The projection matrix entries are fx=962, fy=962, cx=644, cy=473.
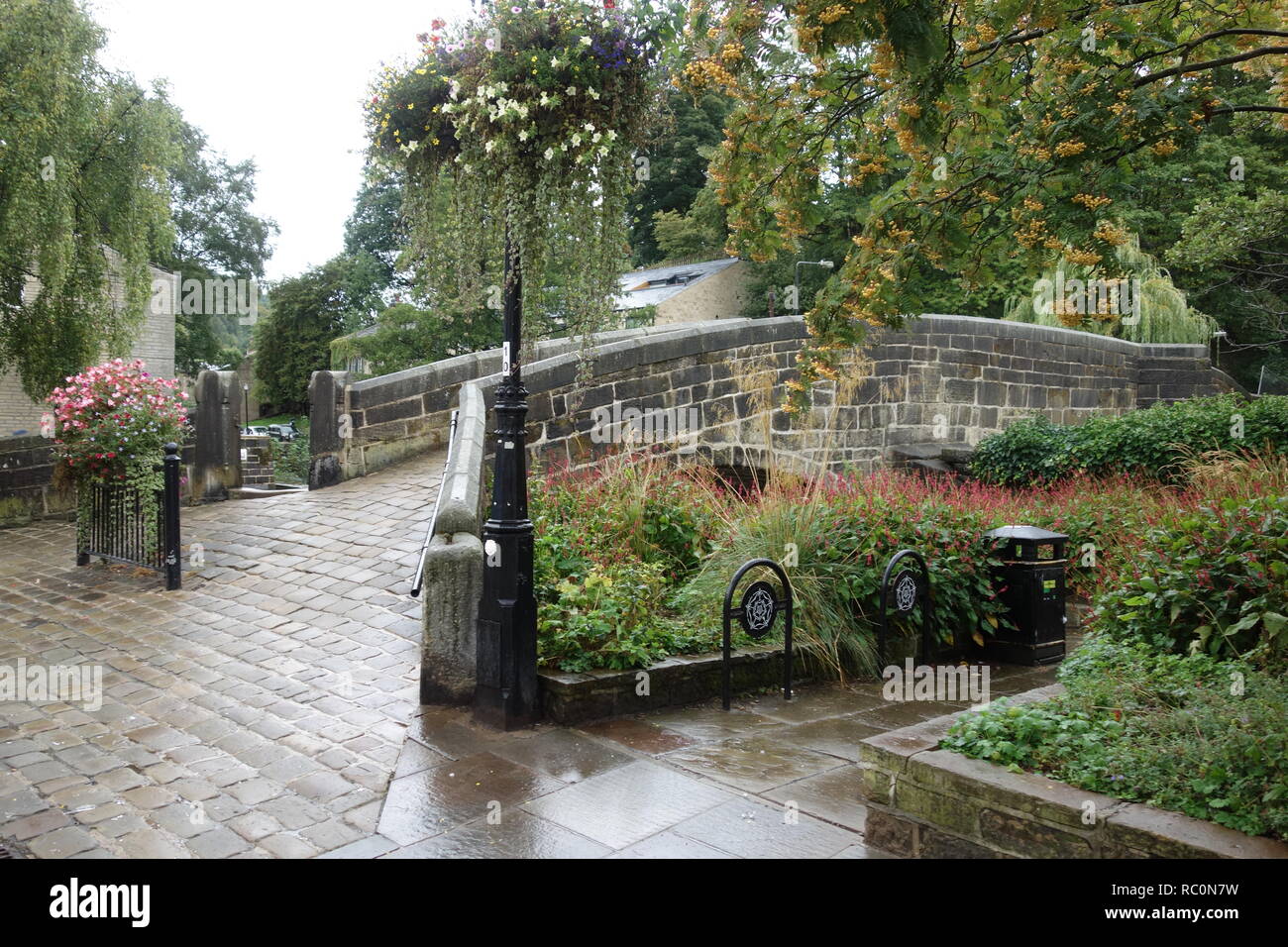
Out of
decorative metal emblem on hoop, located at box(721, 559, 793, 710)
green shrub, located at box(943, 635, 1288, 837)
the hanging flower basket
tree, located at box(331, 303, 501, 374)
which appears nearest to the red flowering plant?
the hanging flower basket

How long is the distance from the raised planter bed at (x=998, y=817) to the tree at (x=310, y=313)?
98.8ft

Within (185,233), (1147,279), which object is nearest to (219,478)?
(1147,279)

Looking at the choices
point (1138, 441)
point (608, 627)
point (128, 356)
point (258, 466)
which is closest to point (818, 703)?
point (608, 627)

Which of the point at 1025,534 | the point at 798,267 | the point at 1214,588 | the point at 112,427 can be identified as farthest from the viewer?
the point at 798,267

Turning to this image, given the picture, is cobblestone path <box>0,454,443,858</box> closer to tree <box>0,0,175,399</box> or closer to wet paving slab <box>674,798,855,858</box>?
wet paving slab <box>674,798,855,858</box>

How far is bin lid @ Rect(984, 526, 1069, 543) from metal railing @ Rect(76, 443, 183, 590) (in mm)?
6542

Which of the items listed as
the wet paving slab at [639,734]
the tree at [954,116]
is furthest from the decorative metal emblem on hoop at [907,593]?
the wet paving slab at [639,734]

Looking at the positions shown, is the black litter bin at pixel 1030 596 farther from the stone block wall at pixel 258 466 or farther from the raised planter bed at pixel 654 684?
the stone block wall at pixel 258 466

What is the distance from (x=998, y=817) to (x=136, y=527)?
25.3ft

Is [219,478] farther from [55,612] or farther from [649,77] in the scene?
[649,77]

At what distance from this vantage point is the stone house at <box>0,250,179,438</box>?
2003 centimetres

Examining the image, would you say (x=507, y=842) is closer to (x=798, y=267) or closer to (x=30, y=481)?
(x=30, y=481)

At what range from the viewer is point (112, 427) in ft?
28.7

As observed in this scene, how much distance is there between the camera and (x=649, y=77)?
5.07m
